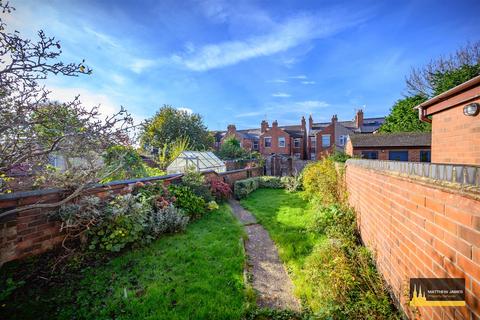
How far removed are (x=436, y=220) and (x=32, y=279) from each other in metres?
5.31

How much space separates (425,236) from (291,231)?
427cm

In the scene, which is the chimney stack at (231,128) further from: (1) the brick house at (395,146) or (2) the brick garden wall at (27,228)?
(2) the brick garden wall at (27,228)

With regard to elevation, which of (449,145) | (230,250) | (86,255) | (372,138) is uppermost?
(372,138)

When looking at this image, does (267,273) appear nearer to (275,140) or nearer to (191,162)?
(191,162)

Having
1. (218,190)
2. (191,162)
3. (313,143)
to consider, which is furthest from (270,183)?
(313,143)

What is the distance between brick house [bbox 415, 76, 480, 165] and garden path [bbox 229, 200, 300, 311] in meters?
4.19

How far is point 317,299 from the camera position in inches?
116

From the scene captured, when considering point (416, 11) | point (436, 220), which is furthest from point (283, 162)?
point (436, 220)

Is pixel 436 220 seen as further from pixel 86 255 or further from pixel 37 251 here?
pixel 37 251

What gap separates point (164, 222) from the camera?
17.9ft

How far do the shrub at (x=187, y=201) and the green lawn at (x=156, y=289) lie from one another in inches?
77.1

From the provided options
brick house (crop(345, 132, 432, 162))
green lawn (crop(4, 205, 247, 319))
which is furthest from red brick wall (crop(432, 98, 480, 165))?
brick house (crop(345, 132, 432, 162))

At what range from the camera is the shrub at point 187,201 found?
6824mm

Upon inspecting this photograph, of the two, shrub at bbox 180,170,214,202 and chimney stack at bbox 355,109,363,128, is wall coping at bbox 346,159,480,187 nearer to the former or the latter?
shrub at bbox 180,170,214,202
